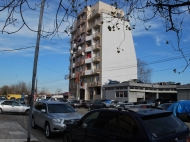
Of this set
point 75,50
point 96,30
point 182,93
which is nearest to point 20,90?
point 75,50

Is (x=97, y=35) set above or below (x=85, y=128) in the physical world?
above

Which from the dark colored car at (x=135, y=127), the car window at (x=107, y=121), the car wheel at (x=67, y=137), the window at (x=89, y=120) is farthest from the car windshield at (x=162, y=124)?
the car wheel at (x=67, y=137)

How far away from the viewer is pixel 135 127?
533 centimetres

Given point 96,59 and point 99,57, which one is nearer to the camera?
point 99,57

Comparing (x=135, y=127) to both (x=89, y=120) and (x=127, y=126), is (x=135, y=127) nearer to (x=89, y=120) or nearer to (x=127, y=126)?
(x=127, y=126)

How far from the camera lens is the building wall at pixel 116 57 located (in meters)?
58.4

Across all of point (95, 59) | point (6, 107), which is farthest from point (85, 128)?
point (95, 59)

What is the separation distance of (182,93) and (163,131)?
3991cm

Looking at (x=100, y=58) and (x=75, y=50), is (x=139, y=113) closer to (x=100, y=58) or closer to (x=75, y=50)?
(x=100, y=58)

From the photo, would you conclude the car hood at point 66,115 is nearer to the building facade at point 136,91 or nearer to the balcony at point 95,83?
the building facade at point 136,91

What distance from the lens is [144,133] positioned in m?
5.04

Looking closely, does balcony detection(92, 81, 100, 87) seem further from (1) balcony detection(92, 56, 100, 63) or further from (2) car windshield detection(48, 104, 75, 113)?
(2) car windshield detection(48, 104, 75, 113)

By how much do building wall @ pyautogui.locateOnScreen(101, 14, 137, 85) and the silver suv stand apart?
44.9 metres

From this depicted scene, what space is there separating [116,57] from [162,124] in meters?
55.8
